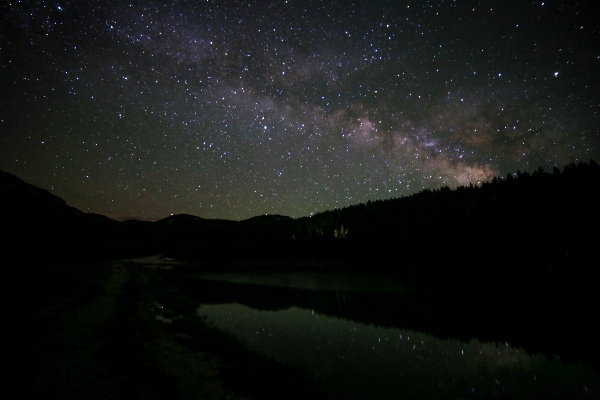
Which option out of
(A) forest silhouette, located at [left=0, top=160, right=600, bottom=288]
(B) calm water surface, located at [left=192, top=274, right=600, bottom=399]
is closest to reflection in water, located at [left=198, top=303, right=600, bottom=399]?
(B) calm water surface, located at [left=192, top=274, right=600, bottom=399]

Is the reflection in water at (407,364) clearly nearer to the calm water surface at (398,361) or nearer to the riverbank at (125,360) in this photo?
the calm water surface at (398,361)

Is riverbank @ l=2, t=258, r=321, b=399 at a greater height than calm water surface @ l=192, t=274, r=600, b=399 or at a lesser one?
greater

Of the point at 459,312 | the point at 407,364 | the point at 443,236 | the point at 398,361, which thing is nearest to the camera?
the point at 407,364

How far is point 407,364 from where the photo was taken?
39.6 ft

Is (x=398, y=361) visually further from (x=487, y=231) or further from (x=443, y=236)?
Result: (x=443, y=236)

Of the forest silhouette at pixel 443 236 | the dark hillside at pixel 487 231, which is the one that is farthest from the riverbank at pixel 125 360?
the dark hillside at pixel 487 231

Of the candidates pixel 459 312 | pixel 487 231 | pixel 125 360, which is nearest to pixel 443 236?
pixel 487 231

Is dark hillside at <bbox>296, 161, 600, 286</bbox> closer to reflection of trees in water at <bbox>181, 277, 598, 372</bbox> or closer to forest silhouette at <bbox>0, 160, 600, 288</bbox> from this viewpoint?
forest silhouette at <bbox>0, 160, 600, 288</bbox>

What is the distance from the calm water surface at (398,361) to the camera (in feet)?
32.7

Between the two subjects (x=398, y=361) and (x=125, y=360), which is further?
(x=398, y=361)

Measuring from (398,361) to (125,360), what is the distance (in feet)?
34.1

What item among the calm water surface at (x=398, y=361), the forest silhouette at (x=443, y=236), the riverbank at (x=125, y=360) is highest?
the forest silhouette at (x=443, y=236)

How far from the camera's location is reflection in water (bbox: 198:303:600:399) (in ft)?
32.5

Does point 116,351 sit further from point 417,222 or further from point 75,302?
point 417,222
